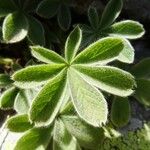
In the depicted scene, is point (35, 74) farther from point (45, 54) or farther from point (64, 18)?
point (64, 18)

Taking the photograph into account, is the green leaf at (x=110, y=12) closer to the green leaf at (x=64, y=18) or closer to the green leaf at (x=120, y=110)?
the green leaf at (x=64, y=18)

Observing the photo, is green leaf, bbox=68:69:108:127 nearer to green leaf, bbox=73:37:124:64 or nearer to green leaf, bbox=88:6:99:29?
green leaf, bbox=73:37:124:64

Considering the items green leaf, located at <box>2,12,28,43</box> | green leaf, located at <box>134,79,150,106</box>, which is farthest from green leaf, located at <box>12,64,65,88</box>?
green leaf, located at <box>134,79,150,106</box>

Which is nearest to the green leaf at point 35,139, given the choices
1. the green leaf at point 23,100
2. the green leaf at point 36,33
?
the green leaf at point 23,100

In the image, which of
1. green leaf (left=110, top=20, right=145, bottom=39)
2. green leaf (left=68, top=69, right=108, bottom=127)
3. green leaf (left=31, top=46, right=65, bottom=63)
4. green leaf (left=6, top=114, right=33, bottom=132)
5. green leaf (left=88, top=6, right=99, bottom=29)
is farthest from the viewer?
green leaf (left=88, top=6, right=99, bottom=29)

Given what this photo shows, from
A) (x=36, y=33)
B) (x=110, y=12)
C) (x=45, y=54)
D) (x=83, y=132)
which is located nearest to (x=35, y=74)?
(x=45, y=54)

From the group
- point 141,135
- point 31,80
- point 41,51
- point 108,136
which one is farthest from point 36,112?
point 141,135

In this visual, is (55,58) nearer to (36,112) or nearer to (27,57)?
(36,112)
